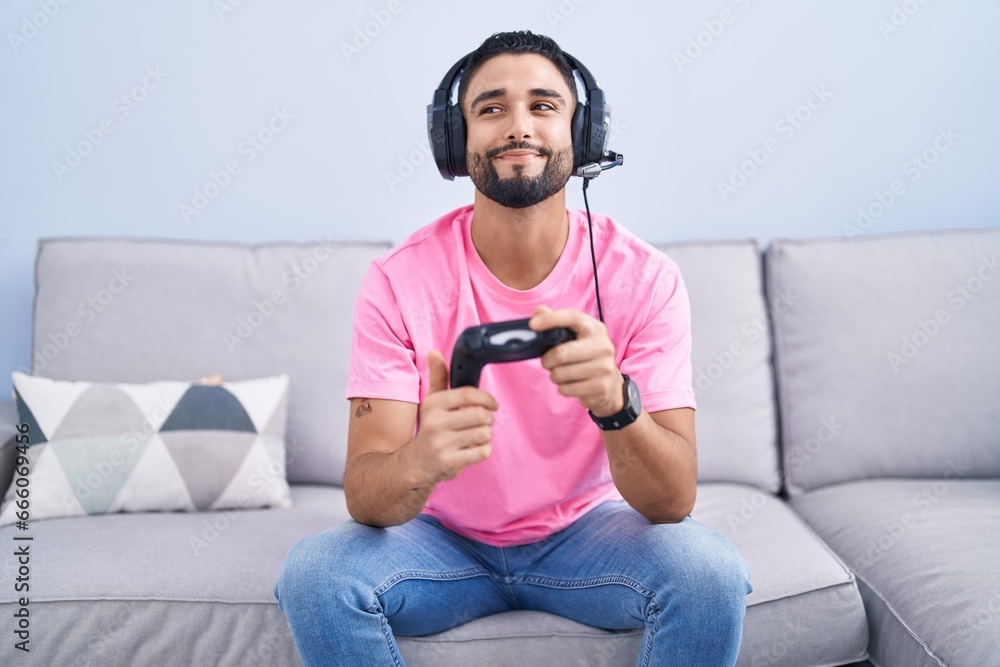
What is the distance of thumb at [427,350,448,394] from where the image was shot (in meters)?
1.01

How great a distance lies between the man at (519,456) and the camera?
116 centimetres

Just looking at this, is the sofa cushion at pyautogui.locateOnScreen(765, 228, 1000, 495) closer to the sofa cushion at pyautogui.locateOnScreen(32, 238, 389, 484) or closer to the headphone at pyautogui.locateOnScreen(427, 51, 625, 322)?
the headphone at pyautogui.locateOnScreen(427, 51, 625, 322)

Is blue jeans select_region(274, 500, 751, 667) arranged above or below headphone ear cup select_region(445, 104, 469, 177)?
below

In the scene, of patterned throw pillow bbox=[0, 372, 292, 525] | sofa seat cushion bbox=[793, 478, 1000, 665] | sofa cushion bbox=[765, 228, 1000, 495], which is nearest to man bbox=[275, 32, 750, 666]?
sofa seat cushion bbox=[793, 478, 1000, 665]

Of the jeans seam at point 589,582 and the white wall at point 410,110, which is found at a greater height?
the white wall at point 410,110

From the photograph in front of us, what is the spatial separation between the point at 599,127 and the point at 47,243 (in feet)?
4.72

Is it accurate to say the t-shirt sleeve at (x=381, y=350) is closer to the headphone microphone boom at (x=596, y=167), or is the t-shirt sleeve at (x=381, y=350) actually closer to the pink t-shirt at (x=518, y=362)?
the pink t-shirt at (x=518, y=362)

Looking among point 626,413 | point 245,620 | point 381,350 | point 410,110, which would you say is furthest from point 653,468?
point 410,110

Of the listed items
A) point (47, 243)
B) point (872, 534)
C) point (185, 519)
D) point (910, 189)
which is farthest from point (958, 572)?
point (47, 243)

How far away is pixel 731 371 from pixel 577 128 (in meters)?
0.86

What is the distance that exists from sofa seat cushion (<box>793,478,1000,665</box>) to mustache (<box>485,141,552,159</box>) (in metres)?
0.93

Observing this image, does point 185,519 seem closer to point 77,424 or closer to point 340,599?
point 77,424

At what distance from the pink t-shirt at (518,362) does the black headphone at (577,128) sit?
0.55 ft

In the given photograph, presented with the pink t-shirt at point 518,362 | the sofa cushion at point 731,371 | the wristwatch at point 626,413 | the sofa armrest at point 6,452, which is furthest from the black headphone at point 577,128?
the sofa armrest at point 6,452
